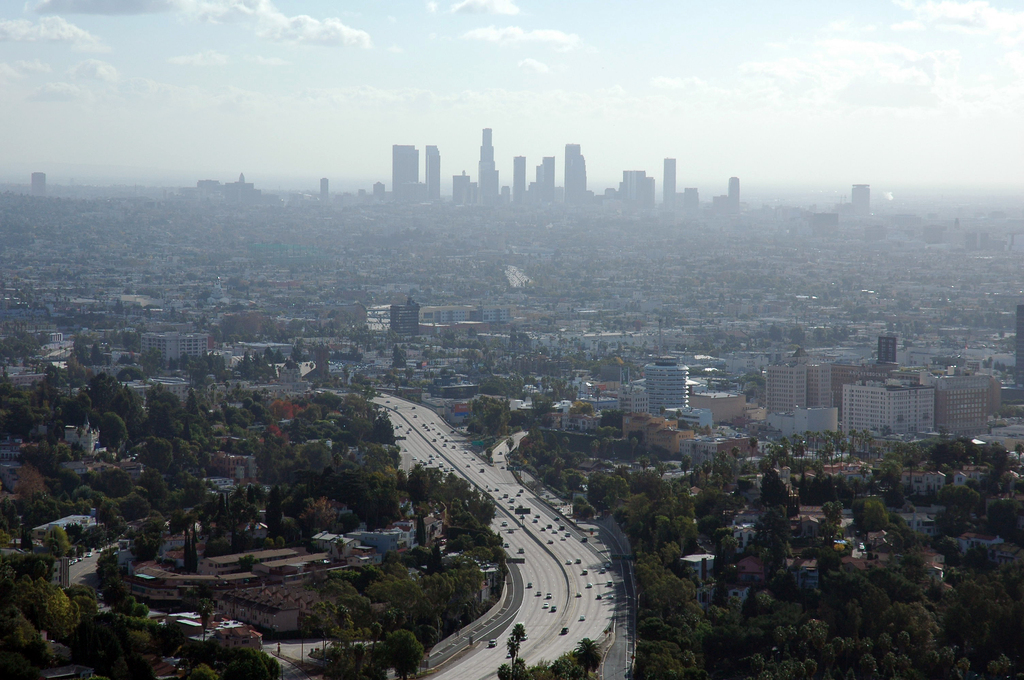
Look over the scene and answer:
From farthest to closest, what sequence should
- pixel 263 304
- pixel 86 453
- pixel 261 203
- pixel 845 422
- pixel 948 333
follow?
pixel 261 203 → pixel 263 304 → pixel 948 333 → pixel 845 422 → pixel 86 453

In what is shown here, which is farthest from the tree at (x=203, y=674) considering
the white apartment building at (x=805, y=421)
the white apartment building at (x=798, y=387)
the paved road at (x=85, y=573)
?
the white apartment building at (x=798, y=387)

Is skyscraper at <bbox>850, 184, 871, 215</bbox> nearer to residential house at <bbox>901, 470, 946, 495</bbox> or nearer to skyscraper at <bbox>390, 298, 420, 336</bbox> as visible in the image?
skyscraper at <bbox>390, 298, 420, 336</bbox>

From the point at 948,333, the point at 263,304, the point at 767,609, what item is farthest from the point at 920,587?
the point at 263,304

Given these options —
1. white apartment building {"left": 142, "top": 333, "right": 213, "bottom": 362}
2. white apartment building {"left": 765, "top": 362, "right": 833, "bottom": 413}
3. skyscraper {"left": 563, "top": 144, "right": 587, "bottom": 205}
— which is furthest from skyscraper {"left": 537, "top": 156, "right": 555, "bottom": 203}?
white apartment building {"left": 765, "top": 362, "right": 833, "bottom": 413}

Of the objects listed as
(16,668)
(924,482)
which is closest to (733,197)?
(924,482)

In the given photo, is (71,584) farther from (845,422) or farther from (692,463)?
(845,422)

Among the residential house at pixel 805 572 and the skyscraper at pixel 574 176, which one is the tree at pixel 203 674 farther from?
the skyscraper at pixel 574 176
